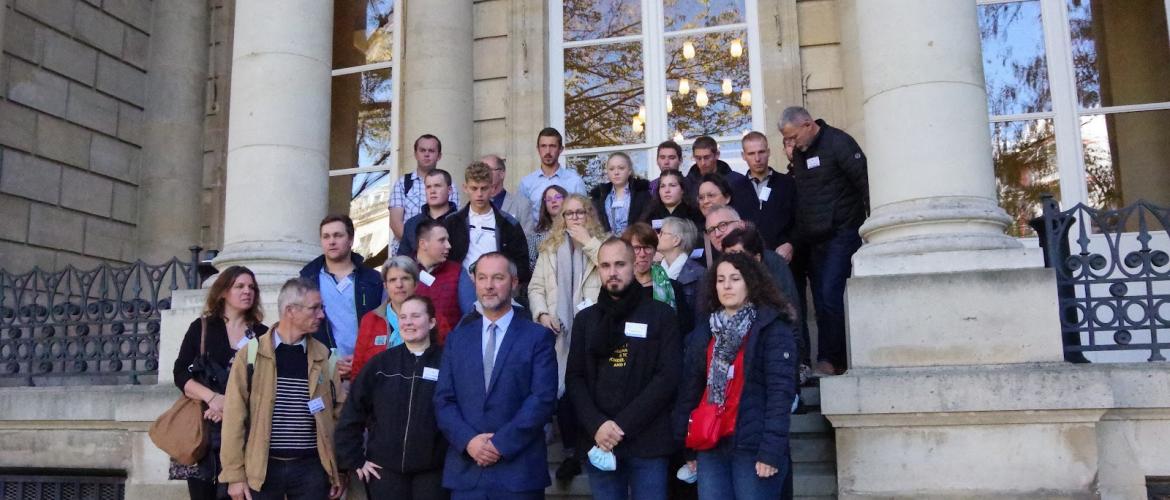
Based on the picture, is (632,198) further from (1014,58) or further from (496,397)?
(1014,58)

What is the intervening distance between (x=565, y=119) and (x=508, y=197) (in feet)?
12.4

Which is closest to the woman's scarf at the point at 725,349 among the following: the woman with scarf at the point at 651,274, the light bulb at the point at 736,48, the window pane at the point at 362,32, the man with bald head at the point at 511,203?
the woman with scarf at the point at 651,274

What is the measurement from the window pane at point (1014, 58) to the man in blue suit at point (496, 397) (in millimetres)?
6761

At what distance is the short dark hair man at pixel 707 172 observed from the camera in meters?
7.67

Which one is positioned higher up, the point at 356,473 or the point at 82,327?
the point at 82,327

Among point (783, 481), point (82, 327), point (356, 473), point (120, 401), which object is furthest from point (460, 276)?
point (82, 327)

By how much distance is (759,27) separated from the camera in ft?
36.9

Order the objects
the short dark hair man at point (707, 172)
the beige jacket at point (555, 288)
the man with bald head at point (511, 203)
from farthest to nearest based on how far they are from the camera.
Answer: the man with bald head at point (511, 203) → the short dark hair man at point (707, 172) → the beige jacket at point (555, 288)

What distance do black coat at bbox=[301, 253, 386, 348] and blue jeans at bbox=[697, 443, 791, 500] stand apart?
276 centimetres

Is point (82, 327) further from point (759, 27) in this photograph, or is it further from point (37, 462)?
point (759, 27)

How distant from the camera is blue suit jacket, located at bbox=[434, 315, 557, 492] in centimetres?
538

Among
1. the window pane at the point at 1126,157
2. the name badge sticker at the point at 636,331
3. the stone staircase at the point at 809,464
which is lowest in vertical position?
the stone staircase at the point at 809,464

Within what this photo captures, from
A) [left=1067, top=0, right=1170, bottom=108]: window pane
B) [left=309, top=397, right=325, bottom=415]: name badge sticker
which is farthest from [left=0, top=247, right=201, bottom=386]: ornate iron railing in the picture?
[left=1067, top=0, right=1170, bottom=108]: window pane

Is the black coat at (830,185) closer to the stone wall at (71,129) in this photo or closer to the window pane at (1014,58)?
the window pane at (1014,58)
